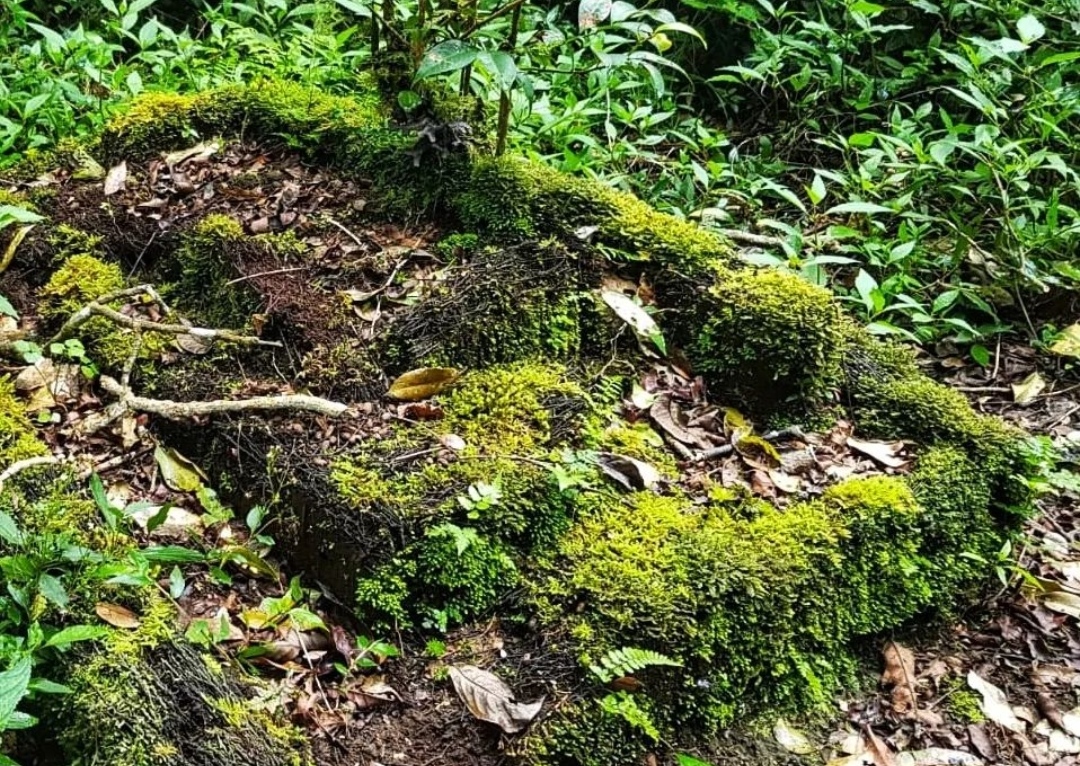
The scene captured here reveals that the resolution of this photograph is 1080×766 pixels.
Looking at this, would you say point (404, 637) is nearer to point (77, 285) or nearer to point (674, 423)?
point (674, 423)

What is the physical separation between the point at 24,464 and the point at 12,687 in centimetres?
92

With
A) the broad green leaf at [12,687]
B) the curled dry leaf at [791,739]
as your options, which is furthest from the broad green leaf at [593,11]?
the broad green leaf at [12,687]

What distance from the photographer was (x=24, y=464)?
260cm

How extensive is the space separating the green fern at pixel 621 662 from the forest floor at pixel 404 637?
8 cm

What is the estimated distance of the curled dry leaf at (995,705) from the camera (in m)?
2.87

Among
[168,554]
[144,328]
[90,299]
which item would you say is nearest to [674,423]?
[168,554]

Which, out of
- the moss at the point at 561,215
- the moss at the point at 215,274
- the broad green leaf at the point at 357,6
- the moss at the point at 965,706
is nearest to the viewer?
the moss at the point at 965,706

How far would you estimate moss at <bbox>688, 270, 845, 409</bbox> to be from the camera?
132 inches

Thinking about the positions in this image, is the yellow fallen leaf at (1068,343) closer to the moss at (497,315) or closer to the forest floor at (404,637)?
the forest floor at (404,637)

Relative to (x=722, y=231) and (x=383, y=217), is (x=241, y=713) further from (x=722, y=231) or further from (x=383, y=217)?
(x=722, y=231)

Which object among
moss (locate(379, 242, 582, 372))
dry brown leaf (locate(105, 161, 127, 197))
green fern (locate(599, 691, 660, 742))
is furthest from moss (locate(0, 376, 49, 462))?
green fern (locate(599, 691, 660, 742))

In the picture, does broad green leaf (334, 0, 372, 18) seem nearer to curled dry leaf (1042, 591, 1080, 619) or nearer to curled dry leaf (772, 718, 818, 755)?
curled dry leaf (772, 718, 818, 755)

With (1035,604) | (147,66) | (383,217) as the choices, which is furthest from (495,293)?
(147,66)

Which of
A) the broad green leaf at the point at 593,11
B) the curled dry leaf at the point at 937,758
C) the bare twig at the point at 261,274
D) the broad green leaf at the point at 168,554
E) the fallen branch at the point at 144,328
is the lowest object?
the curled dry leaf at the point at 937,758
